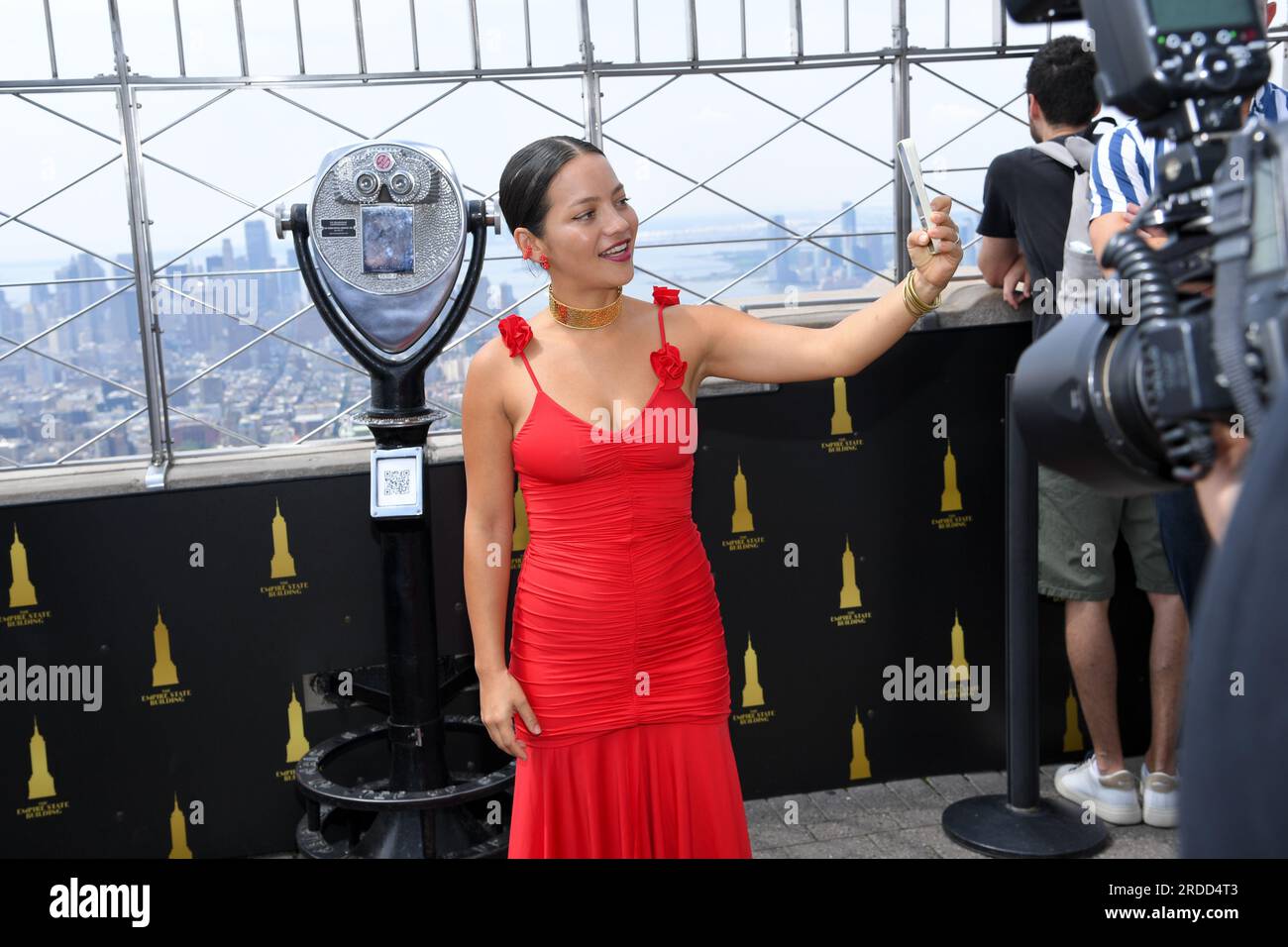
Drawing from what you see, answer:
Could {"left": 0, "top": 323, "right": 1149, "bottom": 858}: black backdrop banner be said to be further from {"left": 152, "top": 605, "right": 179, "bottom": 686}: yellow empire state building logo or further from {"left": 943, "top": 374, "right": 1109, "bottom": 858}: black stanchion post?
{"left": 943, "top": 374, "right": 1109, "bottom": 858}: black stanchion post

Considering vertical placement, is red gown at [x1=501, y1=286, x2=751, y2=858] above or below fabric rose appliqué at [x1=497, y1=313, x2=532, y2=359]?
below

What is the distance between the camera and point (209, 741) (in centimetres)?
355

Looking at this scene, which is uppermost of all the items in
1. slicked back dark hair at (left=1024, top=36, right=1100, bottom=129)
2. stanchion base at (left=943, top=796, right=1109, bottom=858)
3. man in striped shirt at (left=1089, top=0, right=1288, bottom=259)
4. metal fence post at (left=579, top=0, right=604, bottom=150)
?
metal fence post at (left=579, top=0, right=604, bottom=150)

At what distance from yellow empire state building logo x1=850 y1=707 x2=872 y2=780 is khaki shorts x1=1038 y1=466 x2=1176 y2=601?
2.22 ft

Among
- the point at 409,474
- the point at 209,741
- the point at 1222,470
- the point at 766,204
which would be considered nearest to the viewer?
the point at 1222,470

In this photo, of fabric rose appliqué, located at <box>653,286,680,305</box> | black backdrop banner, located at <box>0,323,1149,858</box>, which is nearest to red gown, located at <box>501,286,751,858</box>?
fabric rose appliqué, located at <box>653,286,680,305</box>

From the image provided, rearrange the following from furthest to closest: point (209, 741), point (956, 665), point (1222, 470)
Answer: point (956, 665) < point (209, 741) < point (1222, 470)

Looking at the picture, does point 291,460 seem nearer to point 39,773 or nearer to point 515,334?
point 39,773

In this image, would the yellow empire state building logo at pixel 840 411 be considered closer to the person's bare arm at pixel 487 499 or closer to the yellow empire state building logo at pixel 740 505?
the yellow empire state building logo at pixel 740 505

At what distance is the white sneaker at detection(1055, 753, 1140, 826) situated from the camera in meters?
3.68

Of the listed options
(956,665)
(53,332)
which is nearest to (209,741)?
(53,332)

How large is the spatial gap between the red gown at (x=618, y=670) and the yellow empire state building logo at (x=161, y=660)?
1336 millimetres
